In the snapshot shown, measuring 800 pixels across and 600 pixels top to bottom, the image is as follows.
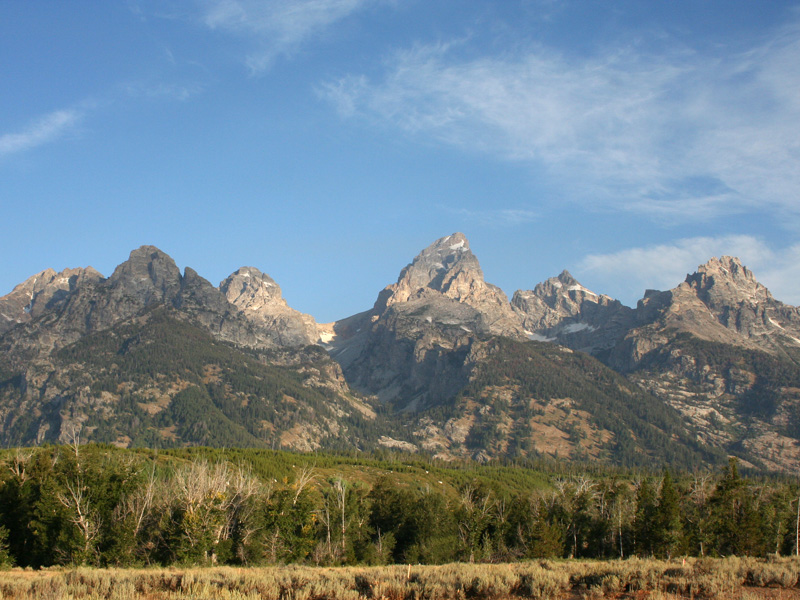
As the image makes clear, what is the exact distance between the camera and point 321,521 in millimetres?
86750

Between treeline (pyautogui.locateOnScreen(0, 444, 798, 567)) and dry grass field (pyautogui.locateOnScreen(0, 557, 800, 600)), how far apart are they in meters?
32.3

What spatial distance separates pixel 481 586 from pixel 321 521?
5981cm

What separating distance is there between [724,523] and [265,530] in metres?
62.0

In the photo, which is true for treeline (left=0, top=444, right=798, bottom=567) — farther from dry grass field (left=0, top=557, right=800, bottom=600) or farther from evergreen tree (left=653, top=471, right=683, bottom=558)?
dry grass field (left=0, top=557, right=800, bottom=600)

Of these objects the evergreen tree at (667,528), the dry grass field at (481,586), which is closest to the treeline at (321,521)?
the evergreen tree at (667,528)

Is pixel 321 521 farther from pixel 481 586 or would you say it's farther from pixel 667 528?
pixel 481 586

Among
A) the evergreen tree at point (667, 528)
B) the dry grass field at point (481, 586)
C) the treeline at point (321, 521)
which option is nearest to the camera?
the dry grass field at point (481, 586)

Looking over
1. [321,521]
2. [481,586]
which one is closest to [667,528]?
[321,521]

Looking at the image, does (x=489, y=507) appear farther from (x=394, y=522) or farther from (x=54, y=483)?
(x=54, y=483)

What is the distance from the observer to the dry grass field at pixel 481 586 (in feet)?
97.8

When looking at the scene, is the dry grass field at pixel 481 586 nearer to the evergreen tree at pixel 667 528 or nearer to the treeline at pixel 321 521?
the treeline at pixel 321 521

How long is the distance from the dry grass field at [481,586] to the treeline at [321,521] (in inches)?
1271

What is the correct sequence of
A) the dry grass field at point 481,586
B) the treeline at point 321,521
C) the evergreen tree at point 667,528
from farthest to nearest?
the evergreen tree at point 667,528, the treeline at point 321,521, the dry grass field at point 481,586

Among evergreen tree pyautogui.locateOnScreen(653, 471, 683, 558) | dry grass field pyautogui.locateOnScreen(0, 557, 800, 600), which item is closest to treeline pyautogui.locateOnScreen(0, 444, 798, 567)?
evergreen tree pyautogui.locateOnScreen(653, 471, 683, 558)
